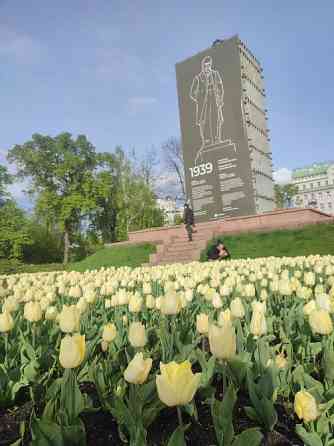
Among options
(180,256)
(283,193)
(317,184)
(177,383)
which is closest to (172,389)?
(177,383)

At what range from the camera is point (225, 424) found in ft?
3.87

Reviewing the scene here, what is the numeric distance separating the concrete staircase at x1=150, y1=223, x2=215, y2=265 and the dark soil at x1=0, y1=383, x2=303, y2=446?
12.2 metres

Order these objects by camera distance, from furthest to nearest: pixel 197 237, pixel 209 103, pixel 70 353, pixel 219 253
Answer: pixel 209 103 → pixel 197 237 → pixel 219 253 → pixel 70 353

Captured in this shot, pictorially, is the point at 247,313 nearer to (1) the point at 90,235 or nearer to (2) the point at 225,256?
(2) the point at 225,256

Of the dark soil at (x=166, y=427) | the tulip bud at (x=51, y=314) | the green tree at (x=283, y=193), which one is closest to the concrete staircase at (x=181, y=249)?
the tulip bud at (x=51, y=314)

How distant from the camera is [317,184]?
10331 centimetres

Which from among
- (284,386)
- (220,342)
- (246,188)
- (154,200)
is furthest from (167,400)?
(154,200)

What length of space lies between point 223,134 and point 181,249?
798cm

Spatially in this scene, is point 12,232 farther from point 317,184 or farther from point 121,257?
point 317,184

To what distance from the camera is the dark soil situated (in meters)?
1.41

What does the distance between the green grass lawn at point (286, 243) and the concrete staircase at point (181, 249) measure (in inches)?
47.1

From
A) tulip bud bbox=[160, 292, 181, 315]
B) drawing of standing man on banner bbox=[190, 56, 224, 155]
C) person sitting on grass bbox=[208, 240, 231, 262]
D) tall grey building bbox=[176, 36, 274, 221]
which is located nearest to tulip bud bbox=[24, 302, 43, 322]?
tulip bud bbox=[160, 292, 181, 315]

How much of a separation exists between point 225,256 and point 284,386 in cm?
975

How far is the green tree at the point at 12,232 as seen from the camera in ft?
104
